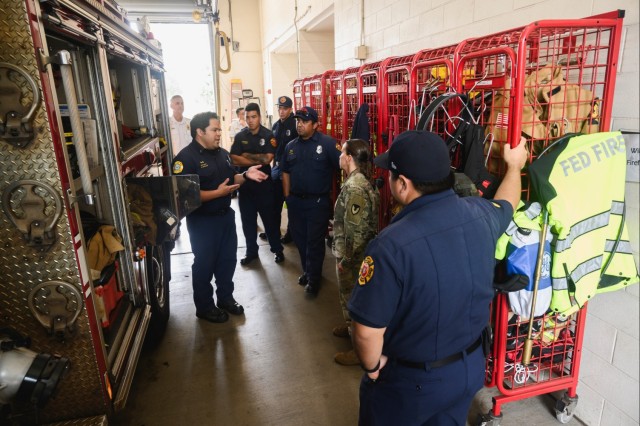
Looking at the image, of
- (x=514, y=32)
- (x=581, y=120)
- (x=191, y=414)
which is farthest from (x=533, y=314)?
(x=191, y=414)

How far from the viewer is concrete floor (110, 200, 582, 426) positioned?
256cm

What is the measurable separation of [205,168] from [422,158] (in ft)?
7.69

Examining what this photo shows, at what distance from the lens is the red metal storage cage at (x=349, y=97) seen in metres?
4.21

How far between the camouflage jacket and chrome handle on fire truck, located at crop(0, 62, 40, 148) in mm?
1858

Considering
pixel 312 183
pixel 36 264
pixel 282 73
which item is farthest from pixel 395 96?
pixel 282 73

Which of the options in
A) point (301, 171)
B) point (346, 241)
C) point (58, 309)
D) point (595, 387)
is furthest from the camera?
point (301, 171)

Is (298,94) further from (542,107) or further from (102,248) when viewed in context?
(542,107)

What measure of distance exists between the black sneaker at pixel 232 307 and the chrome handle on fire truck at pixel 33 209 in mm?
2237

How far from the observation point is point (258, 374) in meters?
2.96

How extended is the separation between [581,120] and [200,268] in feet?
9.49

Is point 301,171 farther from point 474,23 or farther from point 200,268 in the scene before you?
point 474,23

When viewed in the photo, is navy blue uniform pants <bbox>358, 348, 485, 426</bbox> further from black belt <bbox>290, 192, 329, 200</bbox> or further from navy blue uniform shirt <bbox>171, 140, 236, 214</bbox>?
black belt <bbox>290, 192, 329, 200</bbox>

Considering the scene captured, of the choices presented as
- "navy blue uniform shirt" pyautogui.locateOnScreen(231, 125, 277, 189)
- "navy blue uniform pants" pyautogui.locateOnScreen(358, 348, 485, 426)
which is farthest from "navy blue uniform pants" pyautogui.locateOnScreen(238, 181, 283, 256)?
"navy blue uniform pants" pyautogui.locateOnScreen(358, 348, 485, 426)

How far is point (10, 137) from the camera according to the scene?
5.16ft
